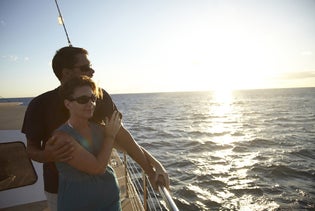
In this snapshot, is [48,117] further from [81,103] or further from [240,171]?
[240,171]

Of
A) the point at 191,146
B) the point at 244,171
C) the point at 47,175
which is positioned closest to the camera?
the point at 47,175

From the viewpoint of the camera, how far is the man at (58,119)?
2.20 meters

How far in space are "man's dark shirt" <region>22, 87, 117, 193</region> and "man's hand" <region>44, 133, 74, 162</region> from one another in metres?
0.66

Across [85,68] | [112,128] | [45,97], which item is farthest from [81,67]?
[112,128]

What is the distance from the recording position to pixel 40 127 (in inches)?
87.4

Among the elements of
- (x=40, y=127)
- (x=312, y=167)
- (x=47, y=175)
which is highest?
(x=40, y=127)

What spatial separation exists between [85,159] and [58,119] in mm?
826

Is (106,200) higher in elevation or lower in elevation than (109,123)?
lower

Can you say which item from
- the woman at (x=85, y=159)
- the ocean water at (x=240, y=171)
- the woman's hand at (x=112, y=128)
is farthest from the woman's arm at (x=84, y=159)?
the ocean water at (x=240, y=171)

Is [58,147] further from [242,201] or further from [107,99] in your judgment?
[242,201]

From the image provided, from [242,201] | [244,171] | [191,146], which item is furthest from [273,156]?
[242,201]

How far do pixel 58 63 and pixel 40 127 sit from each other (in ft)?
2.06

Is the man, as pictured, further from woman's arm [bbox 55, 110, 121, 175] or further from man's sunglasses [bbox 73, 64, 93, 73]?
woman's arm [bbox 55, 110, 121, 175]

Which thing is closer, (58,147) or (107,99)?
(58,147)
